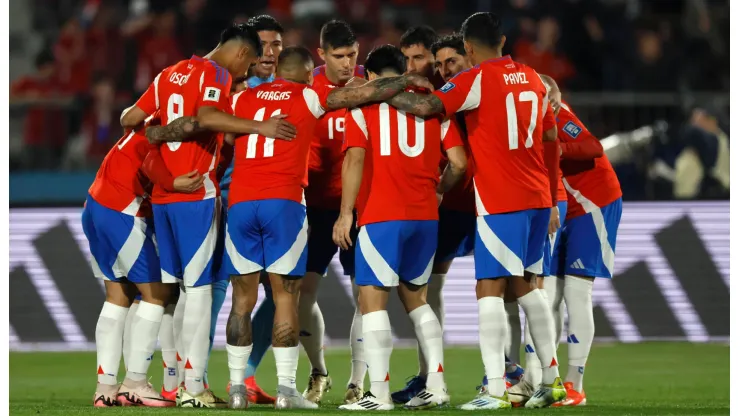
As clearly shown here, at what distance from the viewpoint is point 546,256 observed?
8609 millimetres

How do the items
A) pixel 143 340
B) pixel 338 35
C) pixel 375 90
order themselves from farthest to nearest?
pixel 338 35 < pixel 143 340 < pixel 375 90

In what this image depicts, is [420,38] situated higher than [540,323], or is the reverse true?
[420,38]

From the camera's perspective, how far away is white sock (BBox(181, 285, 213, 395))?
320 inches

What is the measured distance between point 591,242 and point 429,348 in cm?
190

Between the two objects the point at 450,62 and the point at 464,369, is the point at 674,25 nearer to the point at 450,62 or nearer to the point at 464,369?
the point at 464,369

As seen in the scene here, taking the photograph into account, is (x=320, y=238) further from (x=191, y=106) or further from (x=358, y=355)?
(x=191, y=106)

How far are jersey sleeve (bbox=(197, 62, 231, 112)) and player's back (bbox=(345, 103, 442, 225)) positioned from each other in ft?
2.99

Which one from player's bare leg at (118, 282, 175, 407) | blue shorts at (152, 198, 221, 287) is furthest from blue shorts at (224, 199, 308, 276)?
player's bare leg at (118, 282, 175, 407)

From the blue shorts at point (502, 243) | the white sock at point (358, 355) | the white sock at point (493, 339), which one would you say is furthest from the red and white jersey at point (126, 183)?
the white sock at point (493, 339)

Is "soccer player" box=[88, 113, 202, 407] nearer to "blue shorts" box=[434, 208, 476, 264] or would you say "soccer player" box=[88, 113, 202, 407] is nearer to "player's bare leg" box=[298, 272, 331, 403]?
"player's bare leg" box=[298, 272, 331, 403]

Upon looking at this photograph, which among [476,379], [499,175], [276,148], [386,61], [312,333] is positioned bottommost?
[476,379]

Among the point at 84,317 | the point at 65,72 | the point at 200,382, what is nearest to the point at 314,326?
the point at 200,382

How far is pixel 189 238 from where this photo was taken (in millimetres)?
8148

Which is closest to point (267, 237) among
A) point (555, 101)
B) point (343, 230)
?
point (343, 230)
